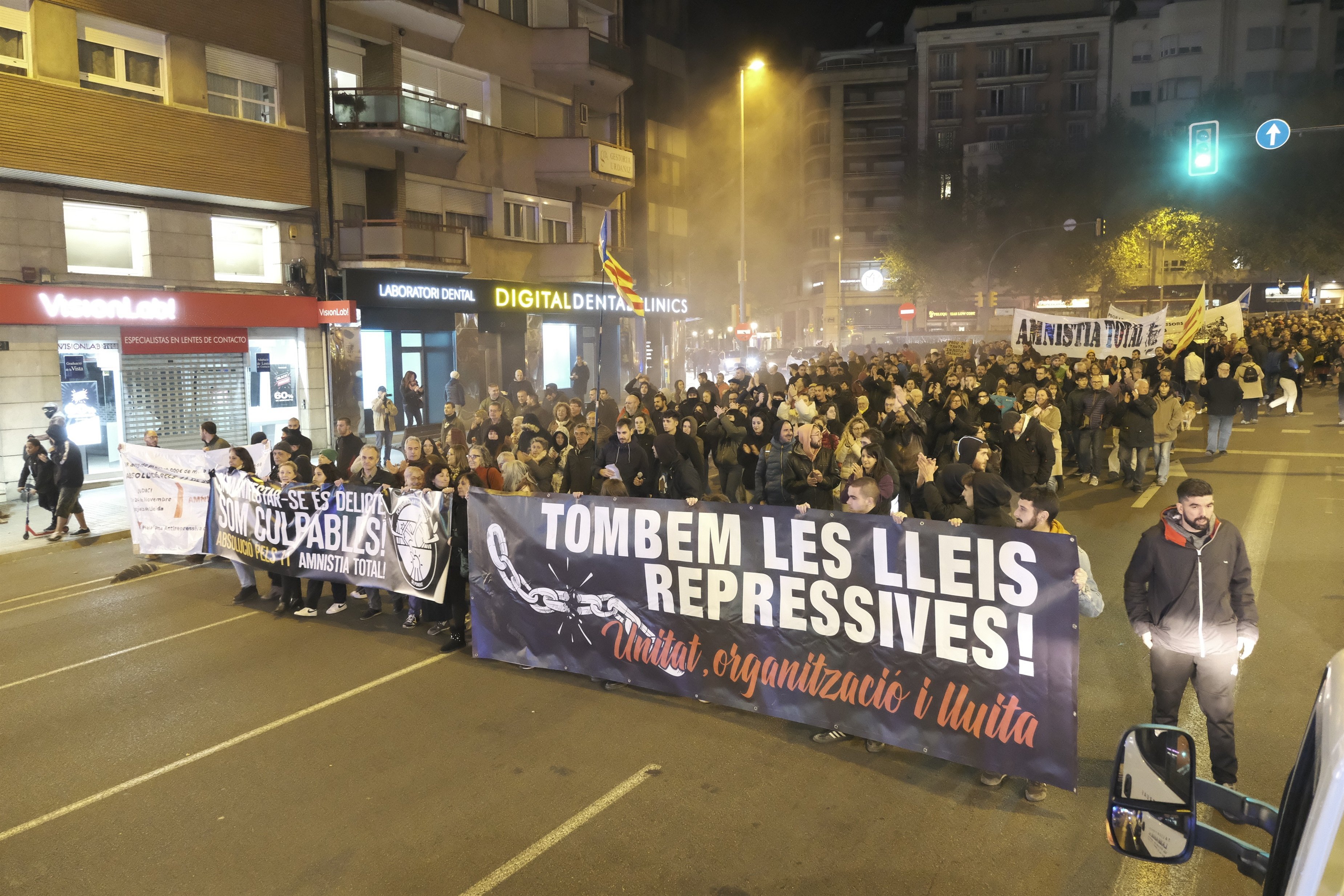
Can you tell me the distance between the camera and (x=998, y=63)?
71.1m

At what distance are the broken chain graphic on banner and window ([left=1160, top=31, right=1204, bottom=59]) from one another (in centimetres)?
7459

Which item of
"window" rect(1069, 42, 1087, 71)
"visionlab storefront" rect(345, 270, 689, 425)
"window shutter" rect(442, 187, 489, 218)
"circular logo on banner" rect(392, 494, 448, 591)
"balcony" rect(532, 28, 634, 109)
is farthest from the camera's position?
"window" rect(1069, 42, 1087, 71)

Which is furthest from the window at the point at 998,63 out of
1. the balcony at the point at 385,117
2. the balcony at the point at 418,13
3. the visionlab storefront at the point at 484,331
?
the balcony at the point at 385,117

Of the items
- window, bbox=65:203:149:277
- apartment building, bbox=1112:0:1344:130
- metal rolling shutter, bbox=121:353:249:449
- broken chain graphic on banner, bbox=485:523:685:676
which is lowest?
broken chain graphic on banner, bbox=485:523:685:676

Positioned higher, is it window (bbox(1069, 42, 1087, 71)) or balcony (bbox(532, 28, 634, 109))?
window (bbox(1069, 42, 1087, 71))

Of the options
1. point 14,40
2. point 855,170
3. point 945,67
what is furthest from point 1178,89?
point 14,40

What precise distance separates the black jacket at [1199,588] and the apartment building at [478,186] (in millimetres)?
20875

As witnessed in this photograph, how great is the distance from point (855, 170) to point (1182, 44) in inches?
971

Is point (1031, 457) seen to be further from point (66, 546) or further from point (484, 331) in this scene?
point (484, 331)

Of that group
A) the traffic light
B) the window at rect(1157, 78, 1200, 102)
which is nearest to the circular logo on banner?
the traffic light

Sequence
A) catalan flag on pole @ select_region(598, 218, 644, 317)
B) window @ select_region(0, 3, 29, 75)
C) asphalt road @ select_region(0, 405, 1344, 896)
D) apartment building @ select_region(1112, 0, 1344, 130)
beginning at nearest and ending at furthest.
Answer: asphalt road @ select_region(0, 405, 1344, 896), catalan flag on pole @ select_region(598, 218, 644, 317), window @ select_region(0, 3, 29, 75), apartment building @ select_region(1112, 0, 1344, 130)

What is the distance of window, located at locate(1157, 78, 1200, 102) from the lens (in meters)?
65.1

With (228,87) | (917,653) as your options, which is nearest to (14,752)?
(917,653)

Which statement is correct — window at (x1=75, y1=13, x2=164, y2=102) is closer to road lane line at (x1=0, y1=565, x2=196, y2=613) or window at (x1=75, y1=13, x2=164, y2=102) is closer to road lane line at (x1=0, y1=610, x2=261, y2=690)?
road lane line at (x1=0, y1=565, x2=196, y2=613)
